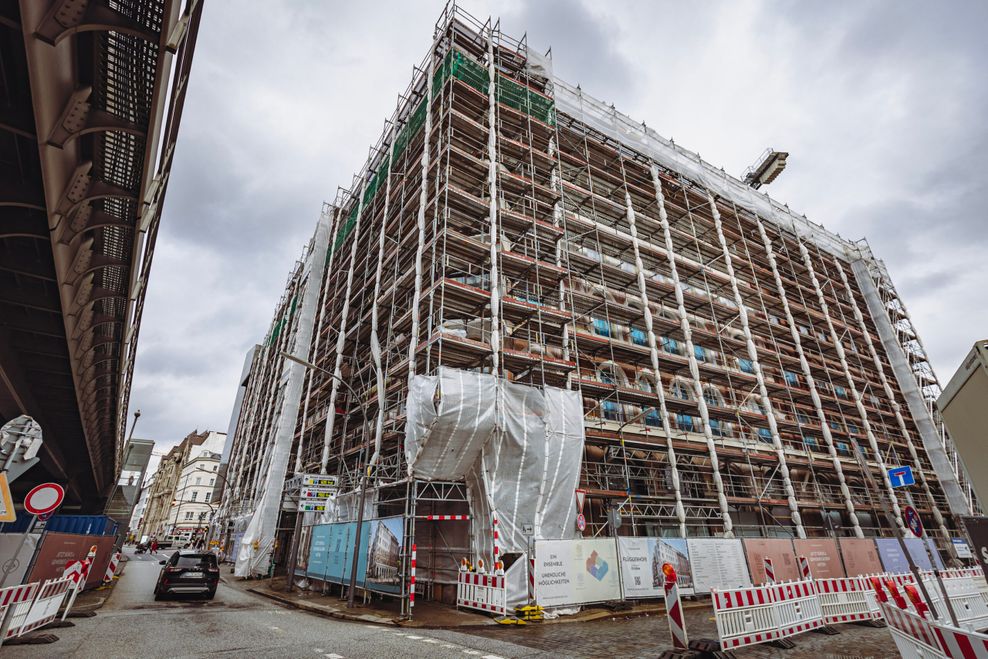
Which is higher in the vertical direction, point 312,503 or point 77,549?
point 312,503

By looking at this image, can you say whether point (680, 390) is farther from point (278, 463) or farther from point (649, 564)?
point (278, 463)

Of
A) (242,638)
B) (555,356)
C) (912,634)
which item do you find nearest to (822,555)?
(555,356)

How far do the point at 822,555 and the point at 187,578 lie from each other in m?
20.3

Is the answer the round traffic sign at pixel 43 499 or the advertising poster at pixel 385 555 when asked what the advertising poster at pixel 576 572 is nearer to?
the advertising poster at pixel 385 555

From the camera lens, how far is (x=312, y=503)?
1619cm

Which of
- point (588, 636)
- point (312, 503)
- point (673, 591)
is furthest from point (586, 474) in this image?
point (673, 591)

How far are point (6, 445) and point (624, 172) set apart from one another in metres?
26.0

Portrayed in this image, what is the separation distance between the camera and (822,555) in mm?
15688

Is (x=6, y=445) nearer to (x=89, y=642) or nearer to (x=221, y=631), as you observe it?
(x=89, y=642)

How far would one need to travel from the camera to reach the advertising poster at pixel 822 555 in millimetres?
15211

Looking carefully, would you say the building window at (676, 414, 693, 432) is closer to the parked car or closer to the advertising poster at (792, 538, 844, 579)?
the advertising poster at (792, 538, 844, 579)

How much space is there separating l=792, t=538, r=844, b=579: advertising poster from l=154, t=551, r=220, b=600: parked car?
720 inches

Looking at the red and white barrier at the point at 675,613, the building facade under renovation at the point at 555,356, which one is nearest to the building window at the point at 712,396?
the building facade under renovation at the point at 555,356

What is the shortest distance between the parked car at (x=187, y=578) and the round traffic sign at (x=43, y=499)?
6.82 m
